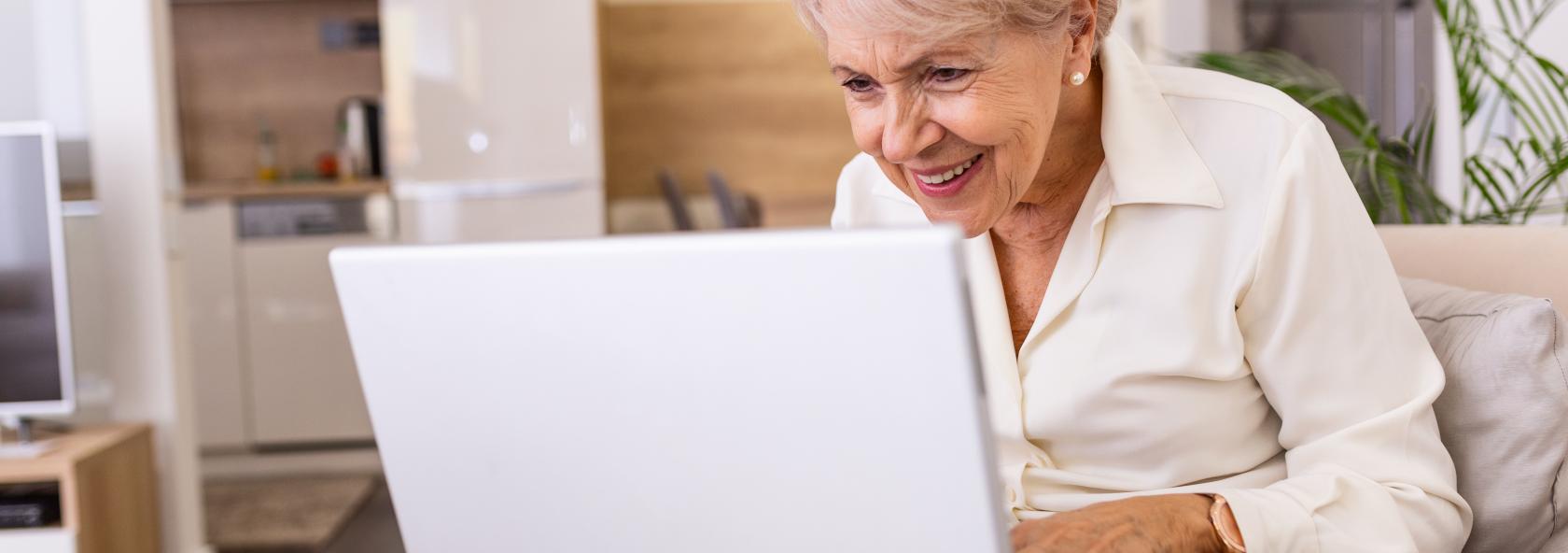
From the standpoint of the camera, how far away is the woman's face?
0.91 meters

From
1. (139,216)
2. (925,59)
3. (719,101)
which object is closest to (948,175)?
(925,59)

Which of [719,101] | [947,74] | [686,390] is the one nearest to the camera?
[686,390]

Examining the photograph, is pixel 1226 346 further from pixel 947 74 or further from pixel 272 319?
pixel 272 319

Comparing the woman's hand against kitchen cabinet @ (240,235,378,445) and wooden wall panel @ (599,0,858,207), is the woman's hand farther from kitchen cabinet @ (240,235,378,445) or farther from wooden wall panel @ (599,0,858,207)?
wooden wall panel @ (599,0,858,207)

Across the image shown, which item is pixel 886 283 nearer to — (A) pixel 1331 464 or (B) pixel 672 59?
(A) pixel 1331 464

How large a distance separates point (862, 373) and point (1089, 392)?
0.49m

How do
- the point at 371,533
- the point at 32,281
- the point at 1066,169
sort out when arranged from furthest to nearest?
the point at 371,533, the point at 32,281, the point at 1066,169

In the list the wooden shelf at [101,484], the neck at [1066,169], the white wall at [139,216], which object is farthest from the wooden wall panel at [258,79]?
the neck at [1066,169]

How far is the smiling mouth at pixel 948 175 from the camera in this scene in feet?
3.17

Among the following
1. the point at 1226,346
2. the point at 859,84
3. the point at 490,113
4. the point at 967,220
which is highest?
the point at 490,113

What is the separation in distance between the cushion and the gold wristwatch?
0.28 meters

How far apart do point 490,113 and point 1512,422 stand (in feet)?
12.9

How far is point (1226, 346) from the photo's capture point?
3.21 feet

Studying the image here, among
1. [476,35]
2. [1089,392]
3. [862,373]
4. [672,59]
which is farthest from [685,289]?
[672,59]
